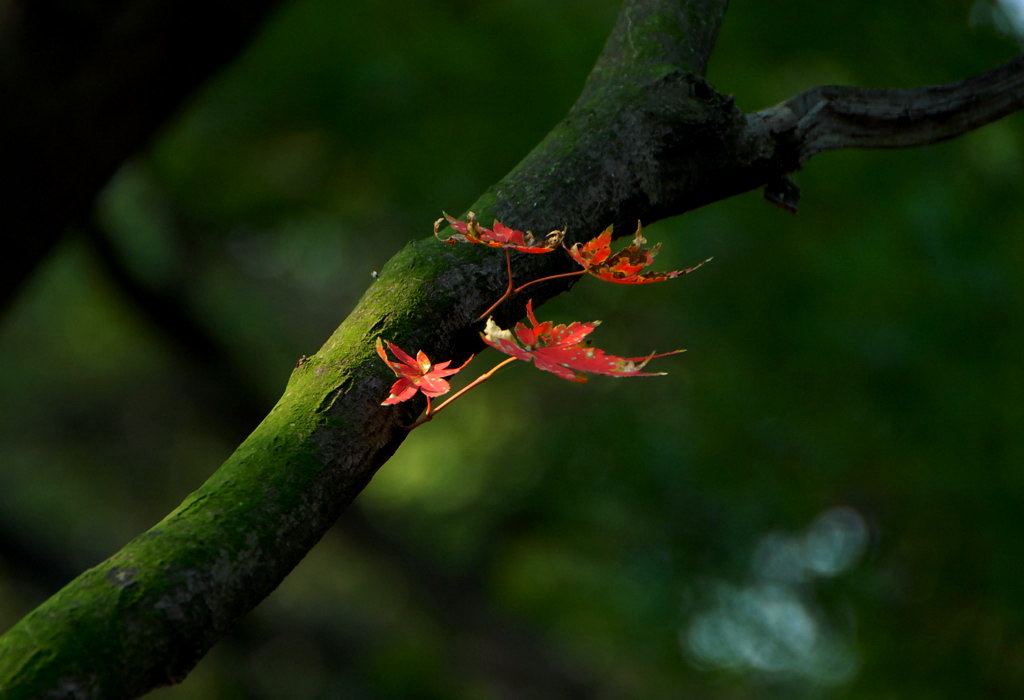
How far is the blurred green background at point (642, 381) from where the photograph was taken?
11.5ft

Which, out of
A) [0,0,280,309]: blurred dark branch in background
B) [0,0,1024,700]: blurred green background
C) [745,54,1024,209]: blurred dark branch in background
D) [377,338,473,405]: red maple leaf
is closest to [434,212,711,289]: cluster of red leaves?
[377,338,473,405]: red maple leaf

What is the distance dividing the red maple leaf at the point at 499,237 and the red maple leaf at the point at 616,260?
0.10ft

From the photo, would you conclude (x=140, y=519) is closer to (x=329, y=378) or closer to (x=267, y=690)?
(x=267, y=690)

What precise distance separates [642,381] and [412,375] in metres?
3.82

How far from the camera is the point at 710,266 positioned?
384 cm

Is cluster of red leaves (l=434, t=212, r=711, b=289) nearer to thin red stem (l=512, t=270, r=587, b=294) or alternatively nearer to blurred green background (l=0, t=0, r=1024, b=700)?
thin red stem (l=512, t=270, r=587, b=294)

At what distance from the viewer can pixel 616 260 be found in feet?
3.23

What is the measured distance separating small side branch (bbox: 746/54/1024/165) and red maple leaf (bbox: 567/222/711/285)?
0.36 meters

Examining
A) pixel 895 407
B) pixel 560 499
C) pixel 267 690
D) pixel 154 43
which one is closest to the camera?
pixel 154 43

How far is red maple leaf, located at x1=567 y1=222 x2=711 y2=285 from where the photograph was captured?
3.16 ft

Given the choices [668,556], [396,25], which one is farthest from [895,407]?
[396,25]

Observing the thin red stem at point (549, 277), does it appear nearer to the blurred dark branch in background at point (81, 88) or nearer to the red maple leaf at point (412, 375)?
the red maple leaf at point (412, 375)

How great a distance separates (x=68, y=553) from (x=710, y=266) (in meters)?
3.63

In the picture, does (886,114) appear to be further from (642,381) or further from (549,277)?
(642,381)
